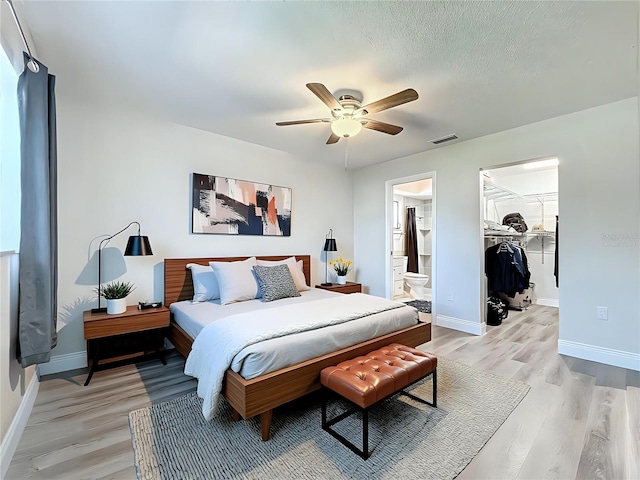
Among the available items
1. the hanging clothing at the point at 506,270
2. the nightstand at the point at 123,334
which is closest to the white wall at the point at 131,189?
the nightstand at the point at 123,334

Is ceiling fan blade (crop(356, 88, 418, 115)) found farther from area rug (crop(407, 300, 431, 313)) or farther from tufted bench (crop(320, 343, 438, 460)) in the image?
area rug (crop(407, 300, 431, 313))

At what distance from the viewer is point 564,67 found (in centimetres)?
224

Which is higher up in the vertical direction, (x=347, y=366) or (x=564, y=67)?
(x=564, y=67)

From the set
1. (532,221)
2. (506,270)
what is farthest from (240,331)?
(532,221)

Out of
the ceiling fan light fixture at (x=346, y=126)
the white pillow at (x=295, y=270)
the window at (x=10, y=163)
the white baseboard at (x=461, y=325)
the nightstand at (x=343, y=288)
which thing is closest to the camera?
the window at (x=10, y=163)

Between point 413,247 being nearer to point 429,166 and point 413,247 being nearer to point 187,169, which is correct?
point 429,166

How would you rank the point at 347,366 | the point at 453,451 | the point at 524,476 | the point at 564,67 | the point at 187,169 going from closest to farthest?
the point at 524,476 → the point at 453,451 → the point at 347,366 → the point at 564,67 → the point at 187,169

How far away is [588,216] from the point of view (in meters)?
2.99

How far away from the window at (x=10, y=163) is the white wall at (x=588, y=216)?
4542mm

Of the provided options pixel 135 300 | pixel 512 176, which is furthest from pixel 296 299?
pixel 512 176

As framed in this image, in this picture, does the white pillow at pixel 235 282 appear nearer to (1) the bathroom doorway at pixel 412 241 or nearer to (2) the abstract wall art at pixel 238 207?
(2) the abstract wall art at pixel 238 207

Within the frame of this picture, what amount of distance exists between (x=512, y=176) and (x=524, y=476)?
589 cm

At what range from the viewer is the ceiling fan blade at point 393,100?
6.93 ft

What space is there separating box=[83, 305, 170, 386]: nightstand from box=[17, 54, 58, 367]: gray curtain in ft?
1.79
